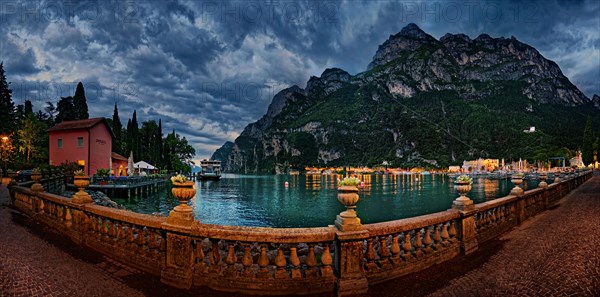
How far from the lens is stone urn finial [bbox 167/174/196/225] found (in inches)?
205

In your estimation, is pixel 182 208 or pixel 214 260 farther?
pixel 182 208

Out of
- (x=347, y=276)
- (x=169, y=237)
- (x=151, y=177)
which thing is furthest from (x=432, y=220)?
(x=151, y=177)

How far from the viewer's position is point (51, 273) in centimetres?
577

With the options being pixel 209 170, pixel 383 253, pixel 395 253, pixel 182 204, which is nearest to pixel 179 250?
pixel 182 204

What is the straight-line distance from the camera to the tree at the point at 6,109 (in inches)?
1819

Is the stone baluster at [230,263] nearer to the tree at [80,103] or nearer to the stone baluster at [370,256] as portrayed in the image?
the stone baluster at [370,256]

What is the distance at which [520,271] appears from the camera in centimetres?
607

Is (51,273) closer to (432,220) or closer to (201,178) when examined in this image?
(432,220)

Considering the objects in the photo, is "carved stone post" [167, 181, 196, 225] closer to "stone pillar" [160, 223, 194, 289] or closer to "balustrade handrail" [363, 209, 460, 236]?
"stone pillar" [160, 223, 194, 289]

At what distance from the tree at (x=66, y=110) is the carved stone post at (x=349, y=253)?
2445 inches

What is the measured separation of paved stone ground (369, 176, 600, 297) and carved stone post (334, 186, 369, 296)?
0.36 m

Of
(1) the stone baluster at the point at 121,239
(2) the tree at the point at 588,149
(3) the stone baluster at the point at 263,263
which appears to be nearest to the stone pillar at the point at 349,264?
(3) the stone baluster at the point at 263,263

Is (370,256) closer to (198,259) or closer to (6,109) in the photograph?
(198,259)

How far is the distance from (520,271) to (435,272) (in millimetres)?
1703
